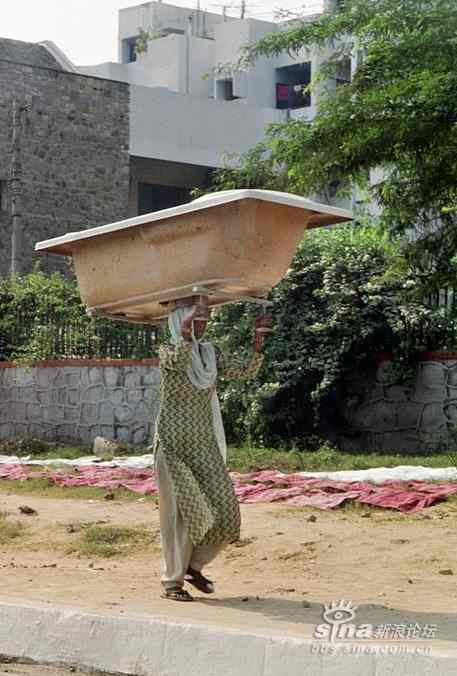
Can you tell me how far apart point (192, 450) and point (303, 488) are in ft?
15.4

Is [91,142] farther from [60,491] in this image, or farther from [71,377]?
[60,491]

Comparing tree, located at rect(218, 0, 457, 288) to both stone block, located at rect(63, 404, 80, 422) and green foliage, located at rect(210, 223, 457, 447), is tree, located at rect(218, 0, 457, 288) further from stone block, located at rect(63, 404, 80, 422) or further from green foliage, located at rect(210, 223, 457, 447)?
stone block, located at rect(63, 404, 80, 422)

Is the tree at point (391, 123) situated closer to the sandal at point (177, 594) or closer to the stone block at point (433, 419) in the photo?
the stone block at point (433, 419)

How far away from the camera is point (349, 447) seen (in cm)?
1806

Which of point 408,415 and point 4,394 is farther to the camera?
point 4,394

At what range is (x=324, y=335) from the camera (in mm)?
17750

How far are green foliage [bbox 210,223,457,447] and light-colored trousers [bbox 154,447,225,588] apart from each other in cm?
873

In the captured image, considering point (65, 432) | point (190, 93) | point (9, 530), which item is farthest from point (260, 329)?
point (190, 93)

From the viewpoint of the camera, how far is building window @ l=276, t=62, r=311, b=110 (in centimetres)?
4716

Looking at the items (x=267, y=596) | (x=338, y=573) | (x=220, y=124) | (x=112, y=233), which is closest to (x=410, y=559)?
(x=338, y=573)

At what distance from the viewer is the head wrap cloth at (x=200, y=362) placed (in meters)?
8.43

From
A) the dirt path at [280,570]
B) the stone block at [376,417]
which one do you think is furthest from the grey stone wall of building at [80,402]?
the dirt path at [280,570]

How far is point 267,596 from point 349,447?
9381 mm

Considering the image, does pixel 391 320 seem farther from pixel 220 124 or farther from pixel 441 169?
pixel 220 124
